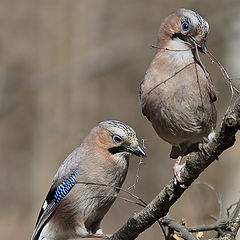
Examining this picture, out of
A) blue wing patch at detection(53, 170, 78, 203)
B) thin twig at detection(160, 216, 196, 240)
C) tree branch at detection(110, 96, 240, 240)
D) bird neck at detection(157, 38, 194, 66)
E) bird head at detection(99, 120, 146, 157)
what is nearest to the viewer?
tree branch at detection(110, 96, 240, 240)

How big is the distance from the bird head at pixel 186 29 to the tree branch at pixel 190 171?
0.89m

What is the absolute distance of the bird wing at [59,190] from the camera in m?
5.73

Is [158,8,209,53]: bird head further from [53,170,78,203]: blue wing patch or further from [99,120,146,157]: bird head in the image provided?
[53,170,78,203]: blue wing patch

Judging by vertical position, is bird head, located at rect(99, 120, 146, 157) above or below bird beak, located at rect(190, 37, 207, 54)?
below

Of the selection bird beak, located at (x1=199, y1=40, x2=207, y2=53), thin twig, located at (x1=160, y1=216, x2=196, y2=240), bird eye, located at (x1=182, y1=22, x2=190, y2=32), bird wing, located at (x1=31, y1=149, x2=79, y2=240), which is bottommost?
thin twig, located at (x1=160, y1=216, x2=196, y2=240)

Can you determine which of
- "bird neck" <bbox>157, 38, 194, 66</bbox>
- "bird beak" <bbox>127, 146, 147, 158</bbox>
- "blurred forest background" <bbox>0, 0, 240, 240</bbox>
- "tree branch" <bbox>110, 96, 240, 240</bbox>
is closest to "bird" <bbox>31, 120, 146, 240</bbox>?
"bird beak" <bbox>127, 146, 147, 158</bbox>

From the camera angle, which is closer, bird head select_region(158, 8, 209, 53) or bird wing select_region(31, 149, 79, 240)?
bird head select_region(158, 8, 209, 53)

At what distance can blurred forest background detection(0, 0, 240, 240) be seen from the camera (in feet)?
34.5

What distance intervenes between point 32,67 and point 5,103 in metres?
2.56

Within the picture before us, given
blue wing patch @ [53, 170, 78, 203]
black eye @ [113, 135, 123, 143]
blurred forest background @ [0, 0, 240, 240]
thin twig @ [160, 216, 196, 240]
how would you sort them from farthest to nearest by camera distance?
blurred forest background @ [0, 0, 240, 240] < blue wing patch @ [53, 170, 78, 203] < black eye @ [113, 135, 123, 143] < thin twig @ [160, 216, 196, 240]

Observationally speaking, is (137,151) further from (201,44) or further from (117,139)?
(201,44)

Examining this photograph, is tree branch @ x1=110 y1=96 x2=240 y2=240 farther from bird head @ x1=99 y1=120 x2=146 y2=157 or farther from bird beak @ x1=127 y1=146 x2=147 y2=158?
bird head @ x1=99 y1=120 x2=146 y2=157

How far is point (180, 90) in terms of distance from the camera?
458 cm

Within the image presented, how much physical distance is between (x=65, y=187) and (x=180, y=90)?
1.72 m
